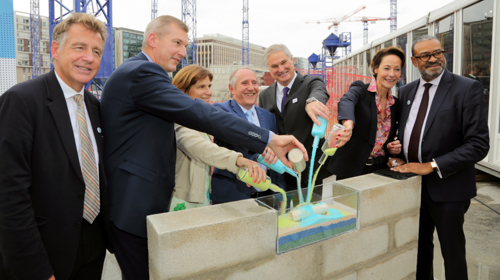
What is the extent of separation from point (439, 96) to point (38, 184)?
2.27 meters

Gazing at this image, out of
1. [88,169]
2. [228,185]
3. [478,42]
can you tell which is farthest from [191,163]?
[478,42]

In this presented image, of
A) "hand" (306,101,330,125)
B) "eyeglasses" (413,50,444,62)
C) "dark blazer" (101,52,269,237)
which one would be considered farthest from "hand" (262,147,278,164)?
"eyeglasses" (413,50,444,62)

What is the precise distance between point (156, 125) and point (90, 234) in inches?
24.5

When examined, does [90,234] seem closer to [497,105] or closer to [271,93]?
[271,93]

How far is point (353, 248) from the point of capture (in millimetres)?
1776

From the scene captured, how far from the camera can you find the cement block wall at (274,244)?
125cm

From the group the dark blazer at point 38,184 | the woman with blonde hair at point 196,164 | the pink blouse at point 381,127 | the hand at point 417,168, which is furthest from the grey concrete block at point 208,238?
the pink blouse at point 381,127

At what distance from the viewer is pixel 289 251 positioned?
1534mm

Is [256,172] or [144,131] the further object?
[256,172]

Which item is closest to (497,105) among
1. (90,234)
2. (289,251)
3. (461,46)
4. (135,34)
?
(461,46)

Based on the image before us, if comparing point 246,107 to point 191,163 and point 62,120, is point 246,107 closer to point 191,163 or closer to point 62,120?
point 191,163

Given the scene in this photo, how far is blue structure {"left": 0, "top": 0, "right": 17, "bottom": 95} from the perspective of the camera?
508cm

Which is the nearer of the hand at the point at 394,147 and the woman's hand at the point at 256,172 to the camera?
the woman's hand at the point at 256,172

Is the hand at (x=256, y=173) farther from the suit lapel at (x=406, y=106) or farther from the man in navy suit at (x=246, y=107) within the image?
the suit lapel at (x=406, y=106)
